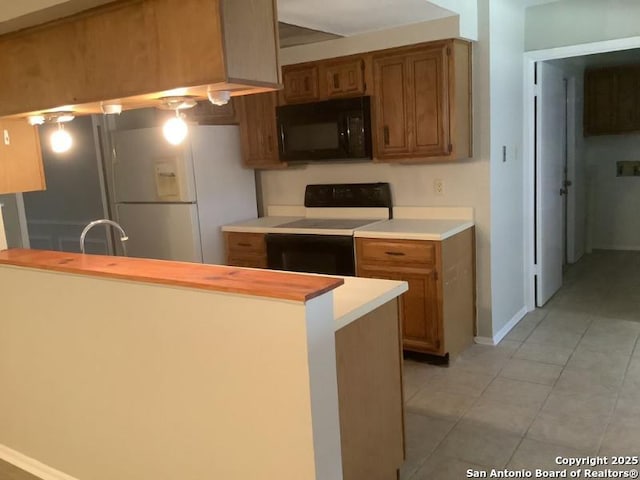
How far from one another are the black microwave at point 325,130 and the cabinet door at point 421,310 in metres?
0.86

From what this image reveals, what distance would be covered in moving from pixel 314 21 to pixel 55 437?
261 centimetres

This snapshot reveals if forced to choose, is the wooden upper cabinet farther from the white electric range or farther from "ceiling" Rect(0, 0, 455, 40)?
the white electric range

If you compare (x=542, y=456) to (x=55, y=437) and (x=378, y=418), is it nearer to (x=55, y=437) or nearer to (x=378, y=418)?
(x=378, y=418)

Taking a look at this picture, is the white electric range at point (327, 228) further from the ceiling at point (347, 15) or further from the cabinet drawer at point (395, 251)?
the ceiling at point (347, 15)

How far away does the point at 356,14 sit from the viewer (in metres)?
3.34

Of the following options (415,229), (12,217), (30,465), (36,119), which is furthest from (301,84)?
(30,465)

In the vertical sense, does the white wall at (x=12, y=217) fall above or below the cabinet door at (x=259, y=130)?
below

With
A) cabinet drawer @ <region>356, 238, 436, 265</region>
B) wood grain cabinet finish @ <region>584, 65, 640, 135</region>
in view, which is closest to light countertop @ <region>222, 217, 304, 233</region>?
cabinet drawer @ <region>356, 238, 436, 265</region>

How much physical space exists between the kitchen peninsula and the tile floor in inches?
21.2

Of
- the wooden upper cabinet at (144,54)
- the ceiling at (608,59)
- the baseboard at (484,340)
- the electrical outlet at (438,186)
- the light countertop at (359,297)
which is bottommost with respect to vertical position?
the baseboard at (484,340)

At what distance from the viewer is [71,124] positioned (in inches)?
195

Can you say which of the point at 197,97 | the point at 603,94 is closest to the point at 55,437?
the point at 197,97

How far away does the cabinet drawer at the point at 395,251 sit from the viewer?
3533 mm

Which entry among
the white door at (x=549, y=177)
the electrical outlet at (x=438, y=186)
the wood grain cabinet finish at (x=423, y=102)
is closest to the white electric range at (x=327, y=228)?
the electrical outlet at (x=438, y=186)
